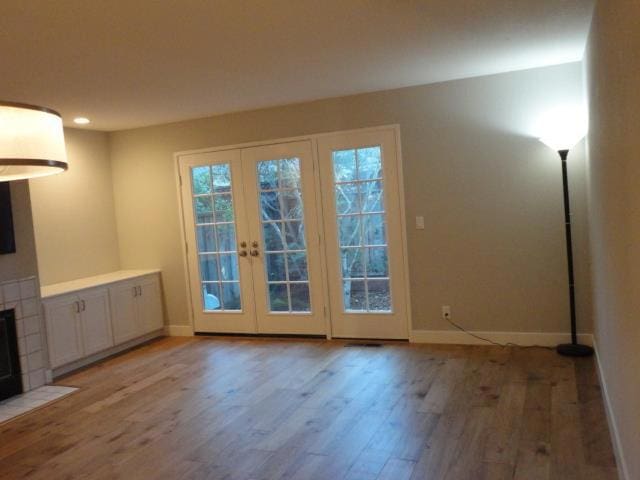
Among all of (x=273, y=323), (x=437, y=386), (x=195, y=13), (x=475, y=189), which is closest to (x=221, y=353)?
(x=273, y=323)

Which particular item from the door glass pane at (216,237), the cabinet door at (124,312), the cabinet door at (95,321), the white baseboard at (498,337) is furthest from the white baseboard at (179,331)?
the white baseboard at (498,337)

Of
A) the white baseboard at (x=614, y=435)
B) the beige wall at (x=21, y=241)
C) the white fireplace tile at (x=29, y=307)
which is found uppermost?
the beige wall at (x=21, y=241)

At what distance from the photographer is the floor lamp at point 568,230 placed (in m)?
4.19

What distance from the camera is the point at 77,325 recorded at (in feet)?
16.1

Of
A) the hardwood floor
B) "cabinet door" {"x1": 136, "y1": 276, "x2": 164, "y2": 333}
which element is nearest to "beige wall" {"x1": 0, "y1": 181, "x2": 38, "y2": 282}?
the hardwood floor

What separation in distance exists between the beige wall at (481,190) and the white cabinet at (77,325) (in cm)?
235

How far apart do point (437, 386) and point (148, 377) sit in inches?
94.4

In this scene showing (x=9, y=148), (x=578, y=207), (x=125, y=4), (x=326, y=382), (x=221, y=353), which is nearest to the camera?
(x=9, y=148)

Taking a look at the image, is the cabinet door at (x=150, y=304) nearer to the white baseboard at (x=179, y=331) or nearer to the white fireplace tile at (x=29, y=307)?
the white baseboard at (x=179, y=331)

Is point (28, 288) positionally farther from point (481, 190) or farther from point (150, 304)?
point (481, 190)

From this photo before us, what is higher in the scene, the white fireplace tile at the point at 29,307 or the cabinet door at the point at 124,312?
the white fireplace tile at the point at 29,307

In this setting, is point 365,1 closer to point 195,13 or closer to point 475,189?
point 195,13

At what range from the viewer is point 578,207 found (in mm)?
4391

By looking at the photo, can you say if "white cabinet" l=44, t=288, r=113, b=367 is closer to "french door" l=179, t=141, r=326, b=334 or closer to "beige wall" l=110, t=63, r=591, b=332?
"french door" l=179, t=141, r=326, b=334
